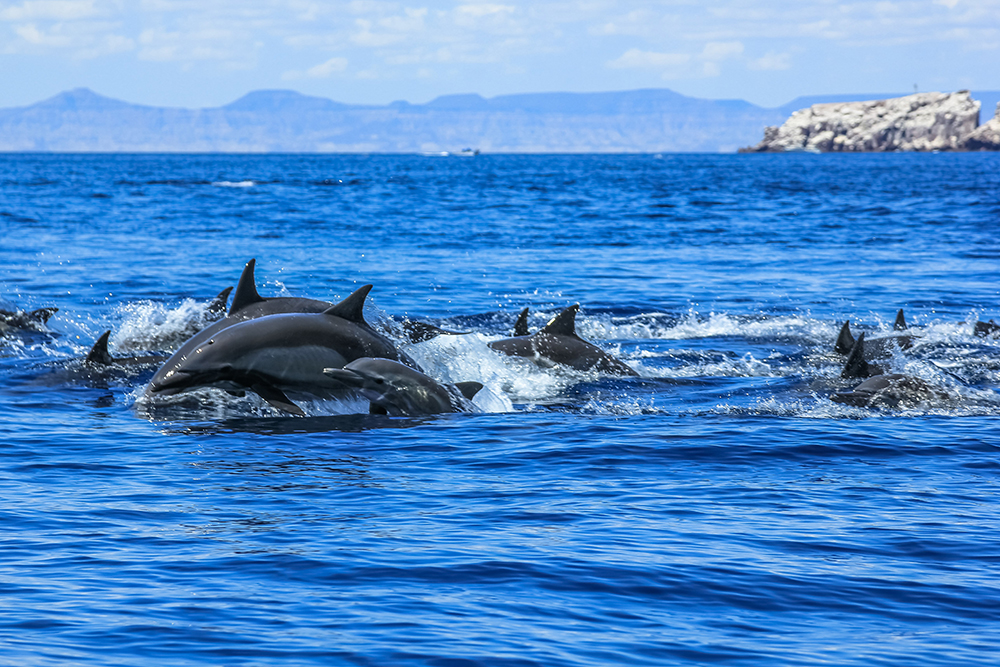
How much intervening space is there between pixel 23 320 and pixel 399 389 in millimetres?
8400

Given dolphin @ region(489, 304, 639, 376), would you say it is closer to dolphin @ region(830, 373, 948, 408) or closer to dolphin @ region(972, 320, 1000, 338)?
dolphin @ region(830, 373, 948, 408)

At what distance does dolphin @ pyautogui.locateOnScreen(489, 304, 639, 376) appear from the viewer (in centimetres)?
1449

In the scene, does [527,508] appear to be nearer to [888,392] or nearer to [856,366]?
[888,392]

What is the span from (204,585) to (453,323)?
44.2 feet

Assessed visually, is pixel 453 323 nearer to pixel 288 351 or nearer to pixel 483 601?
pixel 288 351

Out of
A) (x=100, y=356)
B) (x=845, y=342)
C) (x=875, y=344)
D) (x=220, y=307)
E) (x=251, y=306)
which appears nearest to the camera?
(x=251, y=306)

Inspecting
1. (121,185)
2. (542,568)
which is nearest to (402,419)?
(542,568)

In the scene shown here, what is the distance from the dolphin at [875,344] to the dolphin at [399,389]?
5.77 metres

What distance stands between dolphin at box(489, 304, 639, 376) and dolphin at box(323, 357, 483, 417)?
1984 mm

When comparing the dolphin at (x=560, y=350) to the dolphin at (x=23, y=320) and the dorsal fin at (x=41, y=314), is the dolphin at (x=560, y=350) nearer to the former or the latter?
the dolphin at (x=23, y=320)

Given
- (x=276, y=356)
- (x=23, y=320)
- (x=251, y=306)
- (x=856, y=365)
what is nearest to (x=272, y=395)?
(x=276, y=356)

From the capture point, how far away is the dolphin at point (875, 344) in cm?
1588

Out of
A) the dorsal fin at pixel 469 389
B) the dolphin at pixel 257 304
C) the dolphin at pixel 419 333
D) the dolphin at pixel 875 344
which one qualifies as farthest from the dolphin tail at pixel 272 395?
the dolphin at pixel 875 344

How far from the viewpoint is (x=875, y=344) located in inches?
653
